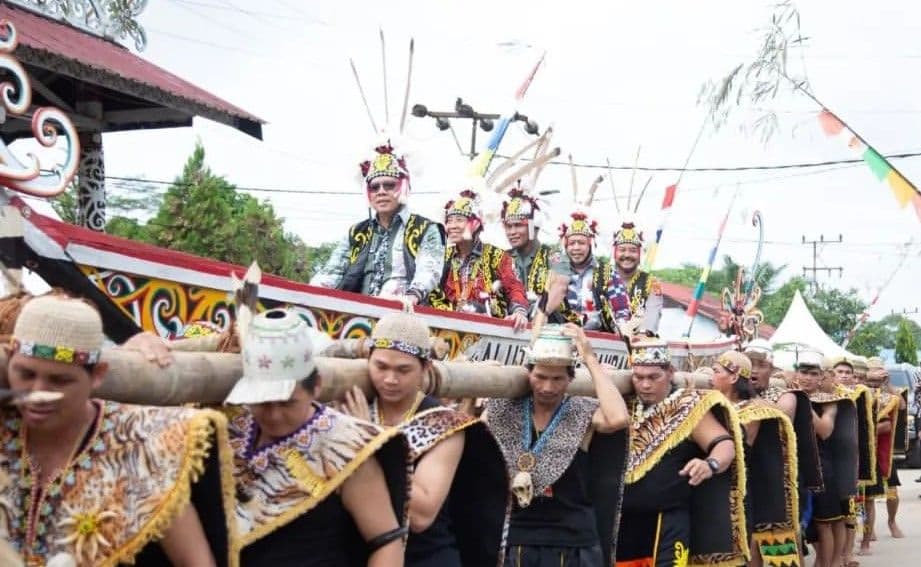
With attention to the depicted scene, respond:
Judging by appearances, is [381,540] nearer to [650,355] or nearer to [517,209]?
[650,355]

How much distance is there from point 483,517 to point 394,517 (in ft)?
3.47

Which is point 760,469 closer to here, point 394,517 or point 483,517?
point 483,517

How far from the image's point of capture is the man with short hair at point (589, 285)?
10.1m

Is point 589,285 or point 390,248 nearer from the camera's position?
point 390,248

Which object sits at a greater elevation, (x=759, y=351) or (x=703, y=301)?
(x=703, y=301)

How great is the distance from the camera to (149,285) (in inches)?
230

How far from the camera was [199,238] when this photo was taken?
24.4m

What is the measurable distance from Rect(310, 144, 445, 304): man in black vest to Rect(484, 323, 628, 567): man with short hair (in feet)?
6.47

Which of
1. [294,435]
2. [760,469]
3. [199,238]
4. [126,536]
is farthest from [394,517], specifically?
[199,238]

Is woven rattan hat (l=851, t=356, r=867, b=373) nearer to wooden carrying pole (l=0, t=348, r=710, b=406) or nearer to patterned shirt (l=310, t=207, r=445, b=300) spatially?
patterned shirt (l=310, t=207, r=445, b=300)

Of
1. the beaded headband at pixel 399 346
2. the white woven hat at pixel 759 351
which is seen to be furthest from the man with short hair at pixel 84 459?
the white woven hat at pixel 759 351

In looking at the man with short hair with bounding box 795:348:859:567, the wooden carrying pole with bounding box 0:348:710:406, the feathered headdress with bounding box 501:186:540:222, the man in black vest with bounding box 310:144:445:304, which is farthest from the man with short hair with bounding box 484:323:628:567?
the man with short hair with bounding box 795:348:859:567

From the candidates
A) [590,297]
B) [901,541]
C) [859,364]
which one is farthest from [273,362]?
[859,364]

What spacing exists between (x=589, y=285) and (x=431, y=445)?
5.92m
